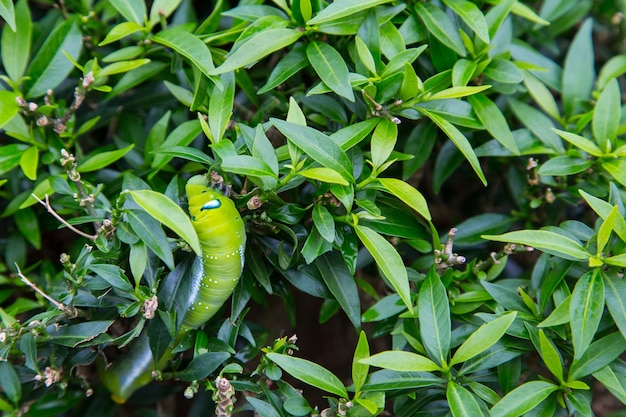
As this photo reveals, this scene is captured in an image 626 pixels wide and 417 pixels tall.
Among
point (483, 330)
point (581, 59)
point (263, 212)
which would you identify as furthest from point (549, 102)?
point (263, 212)

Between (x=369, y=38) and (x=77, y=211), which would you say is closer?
(x=369, y=38)

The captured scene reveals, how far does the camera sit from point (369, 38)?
117 cm

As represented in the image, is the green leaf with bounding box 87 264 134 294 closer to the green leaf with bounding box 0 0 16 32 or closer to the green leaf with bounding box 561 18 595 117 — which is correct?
the green leaf with bounding box 0 0 16 32

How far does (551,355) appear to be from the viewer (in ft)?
3.58

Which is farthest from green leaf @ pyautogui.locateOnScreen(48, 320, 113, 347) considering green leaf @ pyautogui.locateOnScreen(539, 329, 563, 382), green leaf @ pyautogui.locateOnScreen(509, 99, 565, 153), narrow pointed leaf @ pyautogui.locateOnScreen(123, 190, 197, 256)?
→ green leaf @ pyautogui.locateOnScreen(509, 99, 565, 153)

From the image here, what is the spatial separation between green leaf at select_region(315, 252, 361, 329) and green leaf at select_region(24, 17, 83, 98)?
0.69 metres

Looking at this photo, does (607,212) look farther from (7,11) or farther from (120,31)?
(7,11)

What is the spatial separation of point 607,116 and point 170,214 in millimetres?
929

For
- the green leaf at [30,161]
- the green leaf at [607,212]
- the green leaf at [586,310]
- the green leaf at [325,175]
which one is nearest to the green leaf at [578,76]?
the green leaf at [607,212]

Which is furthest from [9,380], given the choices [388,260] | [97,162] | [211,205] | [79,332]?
[388,260]

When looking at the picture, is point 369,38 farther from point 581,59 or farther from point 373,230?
point 581,59

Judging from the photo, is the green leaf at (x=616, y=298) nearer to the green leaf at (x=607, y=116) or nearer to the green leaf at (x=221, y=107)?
the green leaf at (x=607, y=116)

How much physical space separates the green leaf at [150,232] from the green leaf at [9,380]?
1.42 feet

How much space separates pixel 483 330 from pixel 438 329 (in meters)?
0.08
